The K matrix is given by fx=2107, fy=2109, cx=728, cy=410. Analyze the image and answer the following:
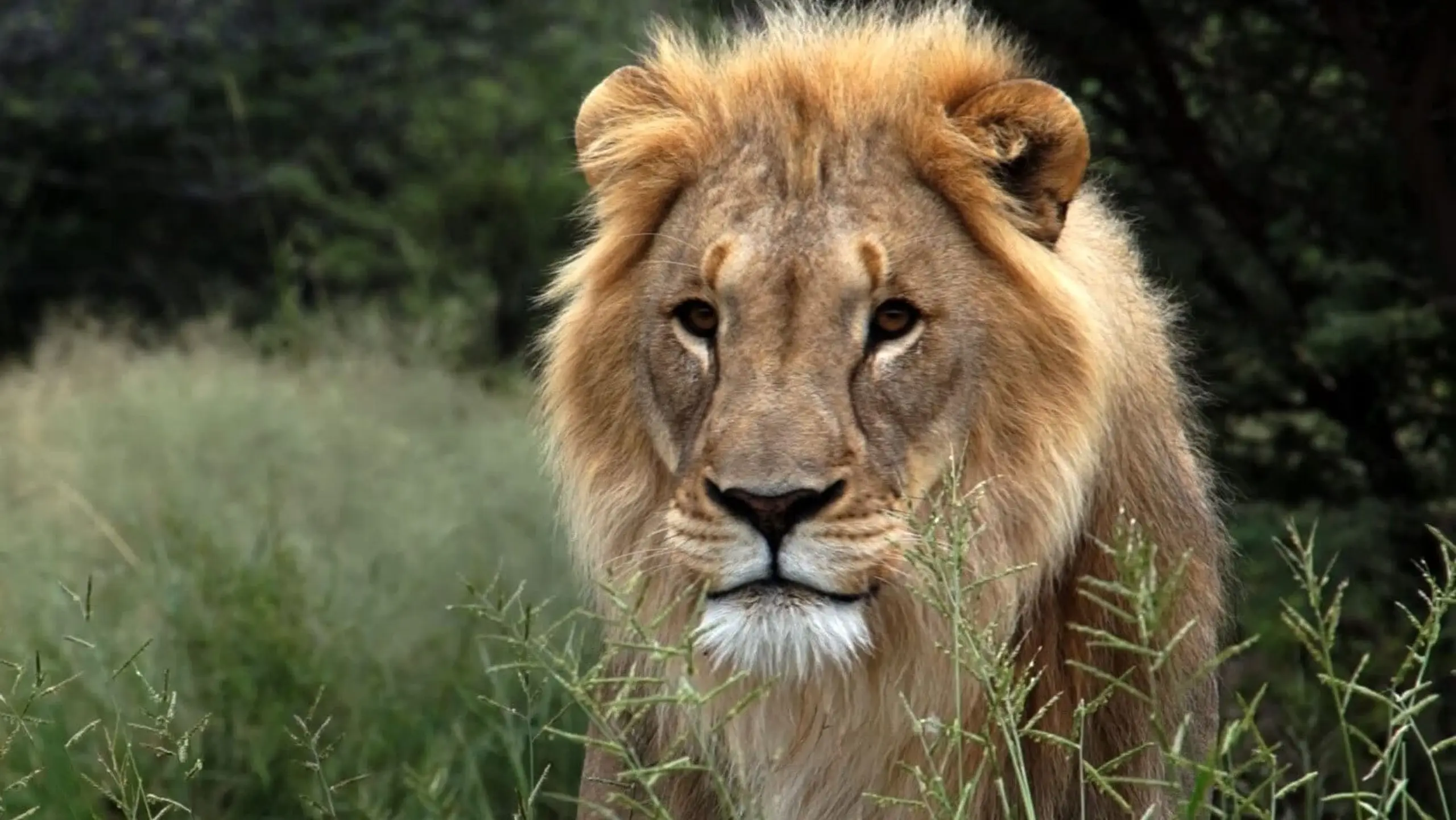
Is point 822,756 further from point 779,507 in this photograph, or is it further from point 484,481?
point 484,481

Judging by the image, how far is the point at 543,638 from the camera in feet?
8.31

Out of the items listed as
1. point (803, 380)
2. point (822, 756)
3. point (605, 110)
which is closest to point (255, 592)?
point (605, 110)

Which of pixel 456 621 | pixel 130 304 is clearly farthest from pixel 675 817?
pixel 130 304

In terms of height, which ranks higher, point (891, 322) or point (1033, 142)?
point (1033, 142)

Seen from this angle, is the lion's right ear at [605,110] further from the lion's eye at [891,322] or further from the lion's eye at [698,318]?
the lion's eye at [891,322]

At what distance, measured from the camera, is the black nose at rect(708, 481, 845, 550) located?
3.07 metres

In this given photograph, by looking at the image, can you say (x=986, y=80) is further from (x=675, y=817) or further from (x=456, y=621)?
(x=456, y=621)

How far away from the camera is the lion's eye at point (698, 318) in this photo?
Result: 344 centimetres

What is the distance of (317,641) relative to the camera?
561 centimetres

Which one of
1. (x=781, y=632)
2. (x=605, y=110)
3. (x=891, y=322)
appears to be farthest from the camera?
(x=605, y=110)

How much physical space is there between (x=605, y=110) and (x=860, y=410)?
861mm

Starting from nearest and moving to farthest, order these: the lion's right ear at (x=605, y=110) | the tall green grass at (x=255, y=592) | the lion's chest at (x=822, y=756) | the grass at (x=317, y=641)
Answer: the lion's chest at (x=822, y=756) < the lion's right ear at (x=605, y=110) < the grass at (x=317, y=641) < the tall green grass at (x=255, y=592)

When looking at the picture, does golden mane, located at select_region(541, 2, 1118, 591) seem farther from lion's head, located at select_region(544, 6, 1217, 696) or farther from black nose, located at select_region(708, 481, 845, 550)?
black nose, located at select_region(708, 481, 845, 550)

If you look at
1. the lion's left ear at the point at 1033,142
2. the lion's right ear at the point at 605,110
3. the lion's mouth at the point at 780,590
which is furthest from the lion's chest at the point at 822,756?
the lion's right ear at the point at 605,110
